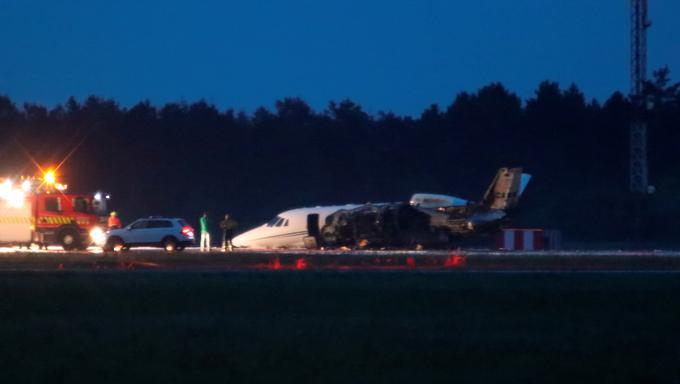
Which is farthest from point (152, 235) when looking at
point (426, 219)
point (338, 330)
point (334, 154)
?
point (334, 154)

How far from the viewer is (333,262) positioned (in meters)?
33.0

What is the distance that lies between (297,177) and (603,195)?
25023 mm

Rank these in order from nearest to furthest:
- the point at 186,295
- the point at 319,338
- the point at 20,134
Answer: the point at 319,338 → the point at 186,295 → the point at 20,134

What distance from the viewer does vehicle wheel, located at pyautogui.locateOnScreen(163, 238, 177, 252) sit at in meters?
41.3

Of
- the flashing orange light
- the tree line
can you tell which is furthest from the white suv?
the tree line

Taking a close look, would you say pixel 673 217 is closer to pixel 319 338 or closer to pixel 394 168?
pixel 394 168

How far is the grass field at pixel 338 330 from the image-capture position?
1212 cm

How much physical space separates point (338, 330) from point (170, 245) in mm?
27048

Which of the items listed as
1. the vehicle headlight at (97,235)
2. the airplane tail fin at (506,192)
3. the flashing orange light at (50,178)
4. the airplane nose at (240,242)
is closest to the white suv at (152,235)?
the vehicle headlight at (97,235)

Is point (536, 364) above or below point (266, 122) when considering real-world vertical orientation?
below

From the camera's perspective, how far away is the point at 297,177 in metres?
79.3

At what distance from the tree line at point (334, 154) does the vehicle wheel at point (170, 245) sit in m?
29.3

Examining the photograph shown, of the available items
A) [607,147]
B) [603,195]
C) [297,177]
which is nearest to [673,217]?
[603,195]

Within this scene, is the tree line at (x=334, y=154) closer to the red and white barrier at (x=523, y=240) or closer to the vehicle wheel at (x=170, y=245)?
the red and white barrier at (x=523, y=240)
